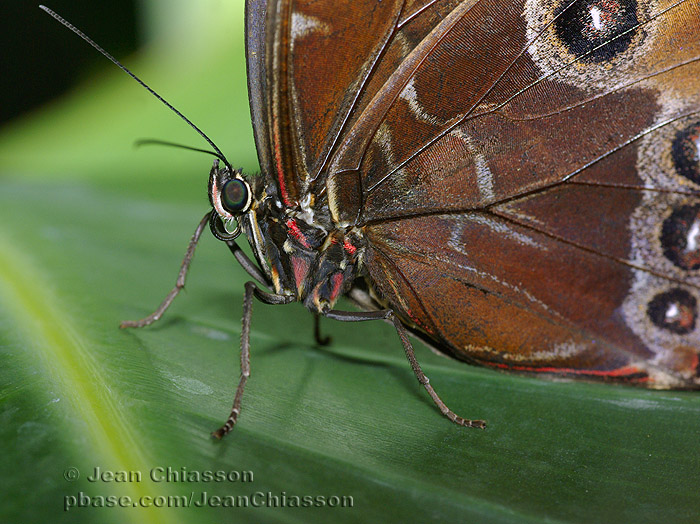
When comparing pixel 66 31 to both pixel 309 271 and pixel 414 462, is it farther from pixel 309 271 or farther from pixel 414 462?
pixel 414 462

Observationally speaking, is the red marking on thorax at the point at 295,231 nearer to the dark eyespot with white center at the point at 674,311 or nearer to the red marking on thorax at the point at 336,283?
the red marking on thorax at the point at 336,283

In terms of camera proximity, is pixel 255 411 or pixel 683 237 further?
pixel 683 237

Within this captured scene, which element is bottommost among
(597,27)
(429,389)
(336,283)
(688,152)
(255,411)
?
(255,411)

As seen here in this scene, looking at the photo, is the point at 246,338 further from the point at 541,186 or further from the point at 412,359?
the point at 541,186

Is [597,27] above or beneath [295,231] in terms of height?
above

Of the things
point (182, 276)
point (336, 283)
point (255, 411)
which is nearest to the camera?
point (255, 411)

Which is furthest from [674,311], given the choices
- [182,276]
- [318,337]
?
[182,276]

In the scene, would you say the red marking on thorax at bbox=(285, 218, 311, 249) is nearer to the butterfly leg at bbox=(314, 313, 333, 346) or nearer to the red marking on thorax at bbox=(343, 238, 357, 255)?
the red marking on thorax at bbox=(343, 238, 357, 255)
